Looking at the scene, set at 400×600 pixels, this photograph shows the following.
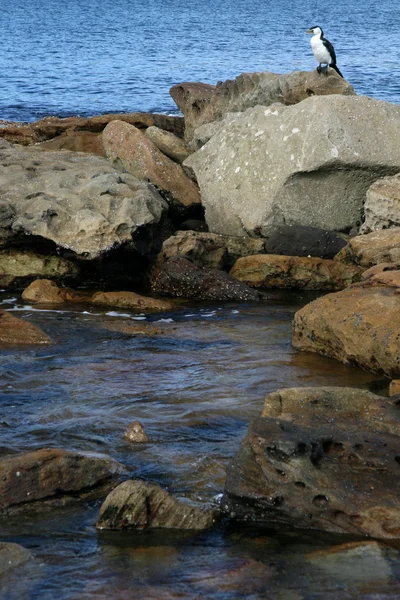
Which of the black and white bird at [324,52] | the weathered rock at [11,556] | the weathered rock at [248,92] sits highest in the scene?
the black and white bird at [324,52]

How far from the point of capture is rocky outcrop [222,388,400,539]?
4.67 m

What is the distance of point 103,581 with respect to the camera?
4285mm

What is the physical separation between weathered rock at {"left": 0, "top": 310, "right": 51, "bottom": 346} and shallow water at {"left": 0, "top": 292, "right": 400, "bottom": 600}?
167 mm

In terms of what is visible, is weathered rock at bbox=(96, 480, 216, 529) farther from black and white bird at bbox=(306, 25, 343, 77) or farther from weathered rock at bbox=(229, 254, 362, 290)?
black and white bird at bbox=(306, 25, 343, 77)

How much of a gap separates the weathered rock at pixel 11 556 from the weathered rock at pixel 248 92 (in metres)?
9.08

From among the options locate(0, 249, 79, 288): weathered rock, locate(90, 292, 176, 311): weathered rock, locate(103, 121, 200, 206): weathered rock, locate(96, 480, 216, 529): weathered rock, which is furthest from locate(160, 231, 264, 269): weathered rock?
locate(96, 480, 216, 529): weathered rock

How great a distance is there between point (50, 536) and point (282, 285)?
18.6 feet

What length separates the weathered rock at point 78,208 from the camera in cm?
975

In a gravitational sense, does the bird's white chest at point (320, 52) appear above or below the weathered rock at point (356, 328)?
above

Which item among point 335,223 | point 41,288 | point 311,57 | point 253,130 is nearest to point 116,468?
point 41,288

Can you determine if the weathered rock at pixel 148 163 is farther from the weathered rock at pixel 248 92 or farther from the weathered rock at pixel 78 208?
Result: the weathered rock at pixel 248 92

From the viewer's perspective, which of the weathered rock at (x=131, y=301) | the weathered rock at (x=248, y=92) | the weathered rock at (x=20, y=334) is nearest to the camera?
the weathered rock at (x=20, y=334)

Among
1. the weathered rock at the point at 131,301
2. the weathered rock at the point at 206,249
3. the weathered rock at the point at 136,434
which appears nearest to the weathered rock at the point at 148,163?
the weathered rock at the point at 206,249

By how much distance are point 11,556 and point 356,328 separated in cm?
377
